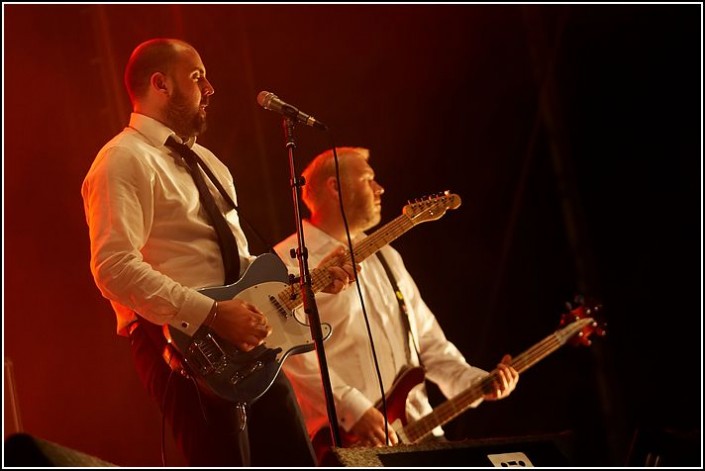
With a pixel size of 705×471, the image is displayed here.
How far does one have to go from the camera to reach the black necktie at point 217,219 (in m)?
2.57

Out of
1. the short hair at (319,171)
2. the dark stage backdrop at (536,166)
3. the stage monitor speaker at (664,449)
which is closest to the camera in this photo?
the stage monitor speaker at (664,449)

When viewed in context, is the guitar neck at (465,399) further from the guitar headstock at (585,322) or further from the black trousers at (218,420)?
A: the black trousers at (218,420)

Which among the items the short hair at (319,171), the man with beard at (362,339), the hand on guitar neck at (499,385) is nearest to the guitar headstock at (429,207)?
→ the man with beard at (362,339)

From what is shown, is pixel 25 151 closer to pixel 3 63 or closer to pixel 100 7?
pixel 3 63

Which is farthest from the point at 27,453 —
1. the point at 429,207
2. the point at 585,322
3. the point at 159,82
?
the point at 585,322

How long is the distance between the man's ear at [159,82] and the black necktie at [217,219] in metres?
0.16

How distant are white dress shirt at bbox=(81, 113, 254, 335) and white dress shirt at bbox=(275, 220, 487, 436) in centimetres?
71

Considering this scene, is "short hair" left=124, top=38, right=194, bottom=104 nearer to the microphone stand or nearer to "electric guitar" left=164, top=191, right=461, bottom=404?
the microphone stand

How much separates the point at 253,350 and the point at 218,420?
0.71ft

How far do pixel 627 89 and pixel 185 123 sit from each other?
105 inches

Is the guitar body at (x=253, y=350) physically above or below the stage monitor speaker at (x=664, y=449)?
above

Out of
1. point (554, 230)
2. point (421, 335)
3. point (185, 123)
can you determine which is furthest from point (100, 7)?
point (554, 230)

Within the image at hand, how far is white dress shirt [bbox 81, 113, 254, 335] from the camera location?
2.38 m

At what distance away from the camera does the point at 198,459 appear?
7.89ft
